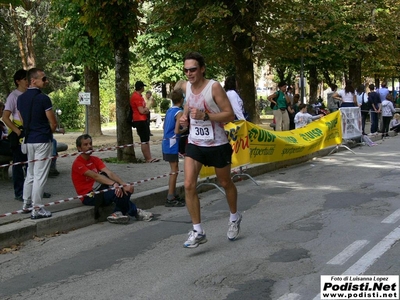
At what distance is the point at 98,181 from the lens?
27.3ft

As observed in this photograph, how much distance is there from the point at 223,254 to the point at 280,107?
11537mm

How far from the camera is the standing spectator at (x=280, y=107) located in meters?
17.7

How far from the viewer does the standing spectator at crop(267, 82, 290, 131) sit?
17.7 metres

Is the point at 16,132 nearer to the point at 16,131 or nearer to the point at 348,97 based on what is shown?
the point at 16,131

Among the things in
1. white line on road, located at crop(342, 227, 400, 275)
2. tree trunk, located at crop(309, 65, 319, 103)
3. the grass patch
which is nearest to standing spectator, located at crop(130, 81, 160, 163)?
the grass patch

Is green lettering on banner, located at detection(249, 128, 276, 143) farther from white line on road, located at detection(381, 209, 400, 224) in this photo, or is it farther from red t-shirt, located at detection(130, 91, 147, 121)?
white line on road, located at detection(381, 209, 400, 224)

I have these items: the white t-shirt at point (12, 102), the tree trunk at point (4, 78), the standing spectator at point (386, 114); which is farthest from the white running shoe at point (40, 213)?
the tree trunk at point (4, 78)

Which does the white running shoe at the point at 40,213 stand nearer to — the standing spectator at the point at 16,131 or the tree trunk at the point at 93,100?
the standing spectator at the point at 16,131

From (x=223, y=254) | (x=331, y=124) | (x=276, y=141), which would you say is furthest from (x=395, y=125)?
(x=223, y=254)

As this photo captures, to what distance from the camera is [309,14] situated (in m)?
20.1

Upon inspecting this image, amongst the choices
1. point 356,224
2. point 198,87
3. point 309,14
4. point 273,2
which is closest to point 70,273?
point 198,87

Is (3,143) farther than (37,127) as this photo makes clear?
Yes

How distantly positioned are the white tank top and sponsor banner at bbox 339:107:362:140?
37.5ft

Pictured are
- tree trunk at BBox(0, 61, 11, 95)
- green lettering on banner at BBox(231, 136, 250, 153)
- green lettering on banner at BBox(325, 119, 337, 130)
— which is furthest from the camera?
tree trunk at BBox(0, 61, 11, 95)
